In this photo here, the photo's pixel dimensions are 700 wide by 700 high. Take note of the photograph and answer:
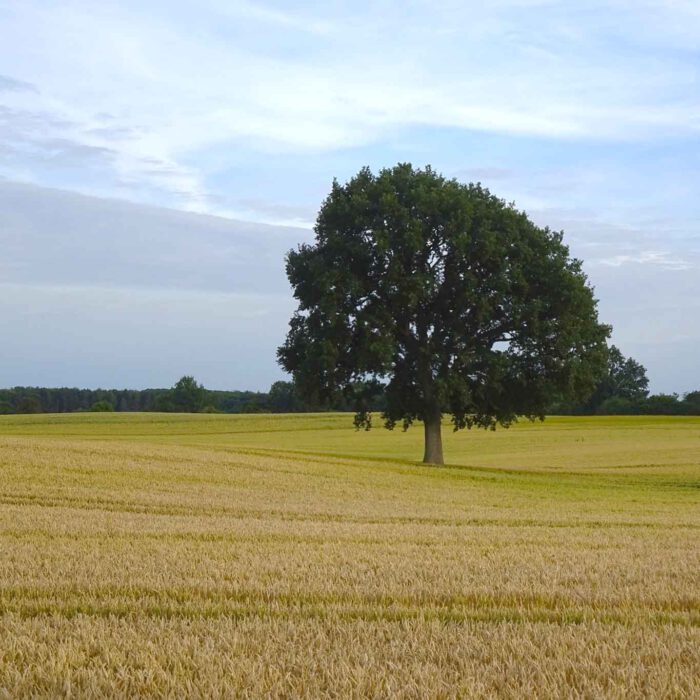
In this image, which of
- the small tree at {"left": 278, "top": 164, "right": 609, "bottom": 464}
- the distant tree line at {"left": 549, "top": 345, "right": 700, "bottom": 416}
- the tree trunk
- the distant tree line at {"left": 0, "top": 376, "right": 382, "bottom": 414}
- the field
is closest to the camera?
the field

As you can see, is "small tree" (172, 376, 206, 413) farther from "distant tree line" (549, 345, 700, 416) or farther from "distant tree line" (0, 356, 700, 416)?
"distant tree line" (549, 345, 700, 416)

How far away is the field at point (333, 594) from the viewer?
5598 millimetres

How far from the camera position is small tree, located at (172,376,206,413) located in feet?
452

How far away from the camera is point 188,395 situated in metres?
139

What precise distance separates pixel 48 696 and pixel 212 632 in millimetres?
1702

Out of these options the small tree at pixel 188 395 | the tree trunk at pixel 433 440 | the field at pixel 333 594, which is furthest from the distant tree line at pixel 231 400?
the field at pixel 333 594

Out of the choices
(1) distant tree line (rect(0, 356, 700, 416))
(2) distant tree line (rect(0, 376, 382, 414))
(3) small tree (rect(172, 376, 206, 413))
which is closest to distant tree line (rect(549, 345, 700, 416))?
(1) distant tree line (rect(0, 356, 700, 416))

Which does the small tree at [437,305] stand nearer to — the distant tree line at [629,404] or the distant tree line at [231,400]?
the distant tree line at [629,404]

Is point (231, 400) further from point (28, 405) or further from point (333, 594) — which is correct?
point (333, 594)

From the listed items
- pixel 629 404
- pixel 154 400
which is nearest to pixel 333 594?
pixel 629 404

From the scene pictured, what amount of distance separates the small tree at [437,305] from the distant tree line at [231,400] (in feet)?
233

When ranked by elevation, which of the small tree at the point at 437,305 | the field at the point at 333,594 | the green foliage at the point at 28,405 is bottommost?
the field at the point at 333,594

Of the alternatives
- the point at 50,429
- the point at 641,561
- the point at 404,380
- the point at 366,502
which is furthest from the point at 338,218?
the point at 50,429

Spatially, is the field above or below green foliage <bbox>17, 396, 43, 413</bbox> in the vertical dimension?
below
